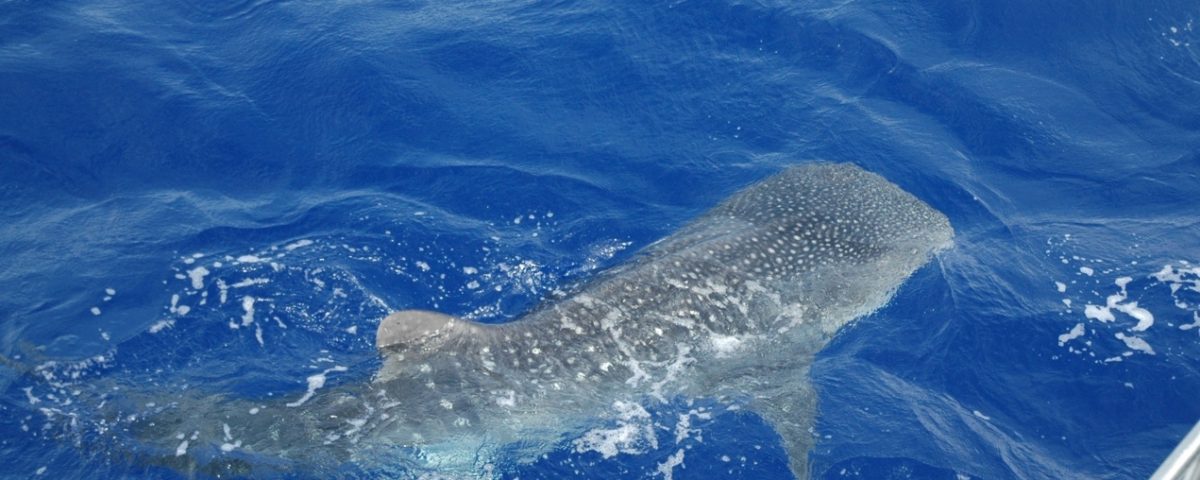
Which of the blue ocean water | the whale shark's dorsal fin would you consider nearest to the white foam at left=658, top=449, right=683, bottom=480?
the blue ocean water

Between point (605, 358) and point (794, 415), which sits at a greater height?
point (605, 358)

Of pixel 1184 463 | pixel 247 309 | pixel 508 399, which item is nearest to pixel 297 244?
pixel 247 309

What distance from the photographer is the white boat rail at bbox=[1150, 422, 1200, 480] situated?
5926mm

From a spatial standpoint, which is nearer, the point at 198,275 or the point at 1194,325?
the point at 1194,325

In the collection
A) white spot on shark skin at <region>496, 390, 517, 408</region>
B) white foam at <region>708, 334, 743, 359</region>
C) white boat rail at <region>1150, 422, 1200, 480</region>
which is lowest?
white spot on shark skin at <region>496, 390, 517, 408</region>

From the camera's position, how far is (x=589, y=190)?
15953 millimetres

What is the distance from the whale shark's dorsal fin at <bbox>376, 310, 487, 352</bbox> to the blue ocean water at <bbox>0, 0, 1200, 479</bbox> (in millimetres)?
555

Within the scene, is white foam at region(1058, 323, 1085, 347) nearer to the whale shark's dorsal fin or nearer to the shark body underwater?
the shark body underwater

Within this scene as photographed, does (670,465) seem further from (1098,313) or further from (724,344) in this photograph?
(1098,313)

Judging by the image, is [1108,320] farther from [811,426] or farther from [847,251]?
[811,426]

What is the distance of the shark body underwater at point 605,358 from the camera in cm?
1050

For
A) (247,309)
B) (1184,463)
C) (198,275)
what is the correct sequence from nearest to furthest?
(1184,463) → (247,309) → (198,275)

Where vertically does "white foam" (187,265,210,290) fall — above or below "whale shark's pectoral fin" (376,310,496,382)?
below

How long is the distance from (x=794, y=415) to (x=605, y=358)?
8.30ft
